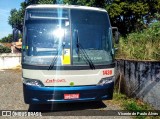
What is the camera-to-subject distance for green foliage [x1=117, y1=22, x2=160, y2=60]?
9016mm

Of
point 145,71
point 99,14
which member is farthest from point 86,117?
point 99,14

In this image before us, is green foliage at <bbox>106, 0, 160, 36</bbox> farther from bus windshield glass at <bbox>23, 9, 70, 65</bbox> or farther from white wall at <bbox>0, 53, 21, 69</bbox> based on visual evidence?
bus windshield glass at <bbox>23, 9, 70, 65</bbox>

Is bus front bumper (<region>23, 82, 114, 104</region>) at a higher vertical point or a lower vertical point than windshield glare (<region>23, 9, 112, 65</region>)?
lower

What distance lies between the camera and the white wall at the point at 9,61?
869 inches

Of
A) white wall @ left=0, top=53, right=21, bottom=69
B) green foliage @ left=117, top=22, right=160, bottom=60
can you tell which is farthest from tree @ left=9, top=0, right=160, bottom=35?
green foliage @ left=117, top=22, right=160, bottom=60

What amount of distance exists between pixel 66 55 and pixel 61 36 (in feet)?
1.87

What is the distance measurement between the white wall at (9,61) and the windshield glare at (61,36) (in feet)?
52.7

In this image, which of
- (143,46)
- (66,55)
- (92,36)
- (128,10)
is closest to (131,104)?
(92,36)

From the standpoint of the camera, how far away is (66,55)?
6.62m

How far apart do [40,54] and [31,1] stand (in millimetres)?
27895

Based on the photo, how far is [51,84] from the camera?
6.52 metres

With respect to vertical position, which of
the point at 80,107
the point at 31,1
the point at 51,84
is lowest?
the point at 80,107

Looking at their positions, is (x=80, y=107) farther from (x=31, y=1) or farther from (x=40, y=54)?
(x=31, y=1)

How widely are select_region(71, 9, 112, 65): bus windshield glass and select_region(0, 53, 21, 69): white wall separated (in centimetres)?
1635
